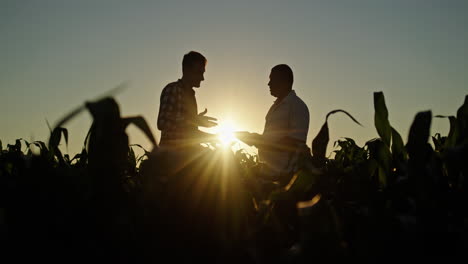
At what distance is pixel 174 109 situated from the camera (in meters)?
4.15

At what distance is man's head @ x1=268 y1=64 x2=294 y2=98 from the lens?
14.6 ft

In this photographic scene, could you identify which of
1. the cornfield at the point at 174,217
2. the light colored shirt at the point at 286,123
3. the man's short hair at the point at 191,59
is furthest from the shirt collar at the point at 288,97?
the cornfield at the point at 174,217

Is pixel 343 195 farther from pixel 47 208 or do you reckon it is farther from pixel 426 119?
pixel 47 208

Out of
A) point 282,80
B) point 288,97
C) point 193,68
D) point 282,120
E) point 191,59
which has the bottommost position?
point 282,120

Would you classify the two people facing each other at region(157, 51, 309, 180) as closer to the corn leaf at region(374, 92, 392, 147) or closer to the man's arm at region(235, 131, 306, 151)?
the man's arm at region(235, 131, 306, 151)

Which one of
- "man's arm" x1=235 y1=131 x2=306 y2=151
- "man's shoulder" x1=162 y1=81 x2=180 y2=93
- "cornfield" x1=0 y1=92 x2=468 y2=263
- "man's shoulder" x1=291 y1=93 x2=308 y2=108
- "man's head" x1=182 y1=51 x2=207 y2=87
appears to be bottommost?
"cornfield" x1=0 y1=92 x2=468 y2=263

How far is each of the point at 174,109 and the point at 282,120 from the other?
3.69 feet

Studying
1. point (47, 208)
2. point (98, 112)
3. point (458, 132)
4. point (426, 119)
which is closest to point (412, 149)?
point (426, 119)

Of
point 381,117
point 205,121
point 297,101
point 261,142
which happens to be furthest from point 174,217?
point 297,101

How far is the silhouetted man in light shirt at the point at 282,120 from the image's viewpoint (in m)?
3.99

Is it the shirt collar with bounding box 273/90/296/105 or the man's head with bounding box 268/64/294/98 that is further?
the man's head with bounding box 268/64/294/98

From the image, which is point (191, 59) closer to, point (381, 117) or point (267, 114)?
point (267, 114)

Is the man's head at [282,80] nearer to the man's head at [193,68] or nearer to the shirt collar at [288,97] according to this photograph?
the shirt collar at [288,97]

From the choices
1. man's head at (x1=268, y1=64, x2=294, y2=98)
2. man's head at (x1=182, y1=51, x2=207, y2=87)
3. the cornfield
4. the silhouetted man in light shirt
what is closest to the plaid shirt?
man's head at (x1=182, y1=51, x2=207, y2=87)
